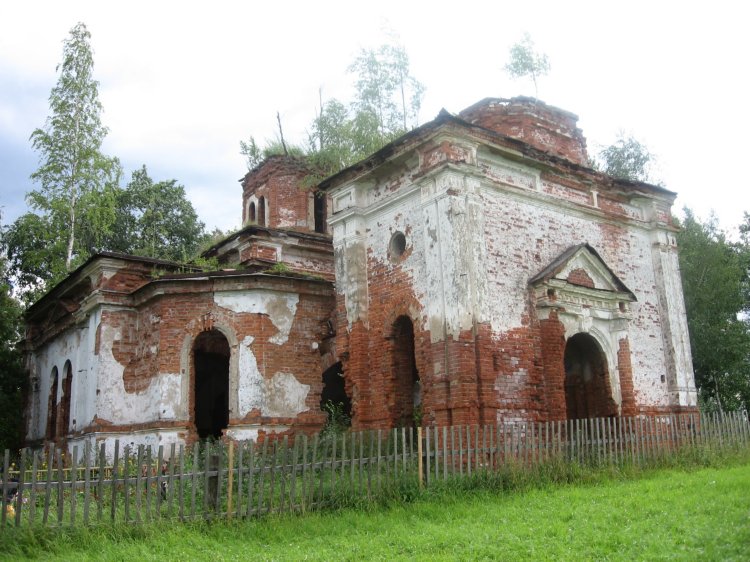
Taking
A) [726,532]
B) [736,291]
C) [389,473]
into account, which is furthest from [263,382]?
[736,291]

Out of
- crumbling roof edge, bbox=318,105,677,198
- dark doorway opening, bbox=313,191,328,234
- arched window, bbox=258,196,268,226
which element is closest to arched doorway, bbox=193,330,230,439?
arched window, bbox=258,196,268,226

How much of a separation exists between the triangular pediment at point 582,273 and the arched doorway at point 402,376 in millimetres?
2564

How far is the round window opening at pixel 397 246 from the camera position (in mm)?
13664

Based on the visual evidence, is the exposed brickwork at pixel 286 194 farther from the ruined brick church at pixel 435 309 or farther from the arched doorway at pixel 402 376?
the arched doorway at pixel 402 376

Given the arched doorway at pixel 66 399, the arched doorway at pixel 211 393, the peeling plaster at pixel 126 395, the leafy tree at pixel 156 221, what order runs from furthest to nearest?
1. the leafy tree at pixel 156 221
2. the arched doorway at pixel 211 393
3. the arched doorway at pixel 66 399
4. the peeling plaster at pixel 126 395

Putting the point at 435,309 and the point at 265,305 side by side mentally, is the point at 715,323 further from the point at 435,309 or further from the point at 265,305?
the point at 265,305

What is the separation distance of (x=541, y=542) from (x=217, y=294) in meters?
9.73

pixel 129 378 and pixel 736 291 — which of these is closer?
pixel 129 378

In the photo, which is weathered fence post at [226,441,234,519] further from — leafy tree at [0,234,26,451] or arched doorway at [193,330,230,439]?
leafy tree at [0,234,26,451]

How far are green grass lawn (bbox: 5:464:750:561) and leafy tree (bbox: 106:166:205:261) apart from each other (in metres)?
27.1

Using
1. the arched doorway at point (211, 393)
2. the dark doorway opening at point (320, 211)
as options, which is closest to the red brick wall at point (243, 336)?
the arched doorway at point (211, 393)

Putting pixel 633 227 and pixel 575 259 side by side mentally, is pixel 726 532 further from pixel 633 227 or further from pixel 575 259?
pixel 633 227

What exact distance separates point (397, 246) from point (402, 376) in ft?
8.17

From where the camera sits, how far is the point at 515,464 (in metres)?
10.3
